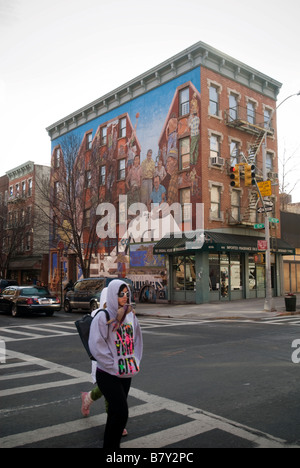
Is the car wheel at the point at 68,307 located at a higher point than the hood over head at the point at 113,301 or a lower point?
lower

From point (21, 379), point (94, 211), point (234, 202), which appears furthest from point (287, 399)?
point (94, 211)

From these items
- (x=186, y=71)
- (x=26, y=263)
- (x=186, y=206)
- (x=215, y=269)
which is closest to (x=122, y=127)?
(x=186, y=71)

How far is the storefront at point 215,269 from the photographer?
80.9 feet

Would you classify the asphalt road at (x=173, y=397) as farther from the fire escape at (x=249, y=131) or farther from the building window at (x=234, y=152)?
the building window at (x=234, y=152)

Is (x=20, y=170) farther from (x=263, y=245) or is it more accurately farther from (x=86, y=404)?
(x=86, y=404)

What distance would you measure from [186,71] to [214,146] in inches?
217

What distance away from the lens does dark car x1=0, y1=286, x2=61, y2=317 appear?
19.4m

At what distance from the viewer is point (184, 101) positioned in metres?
26.9

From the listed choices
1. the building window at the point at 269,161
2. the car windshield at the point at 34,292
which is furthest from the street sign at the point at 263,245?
the building window at the point at 269,161

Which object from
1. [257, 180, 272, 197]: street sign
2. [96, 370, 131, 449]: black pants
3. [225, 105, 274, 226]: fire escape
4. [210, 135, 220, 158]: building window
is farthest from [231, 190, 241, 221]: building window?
[96, 370, 131, 449]: black pants

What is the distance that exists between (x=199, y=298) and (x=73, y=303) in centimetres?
792

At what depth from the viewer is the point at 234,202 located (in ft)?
89.8

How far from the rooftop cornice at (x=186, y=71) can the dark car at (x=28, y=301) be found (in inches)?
691

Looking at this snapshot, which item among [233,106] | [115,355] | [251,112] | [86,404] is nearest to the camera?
[115,355]
